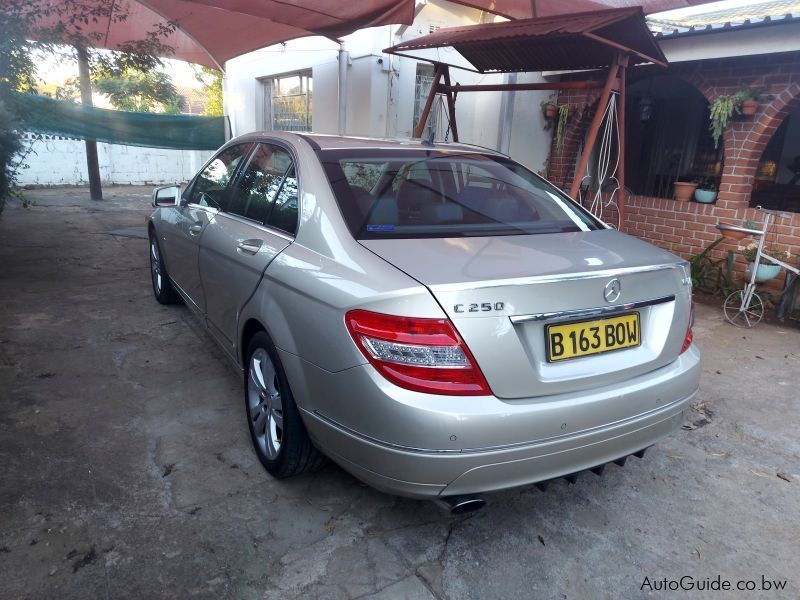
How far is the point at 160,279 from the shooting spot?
488 centimetres

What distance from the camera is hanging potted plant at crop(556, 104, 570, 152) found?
743 cm

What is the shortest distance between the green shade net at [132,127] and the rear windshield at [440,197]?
22.8 feet

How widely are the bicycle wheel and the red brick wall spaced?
1.82 feet

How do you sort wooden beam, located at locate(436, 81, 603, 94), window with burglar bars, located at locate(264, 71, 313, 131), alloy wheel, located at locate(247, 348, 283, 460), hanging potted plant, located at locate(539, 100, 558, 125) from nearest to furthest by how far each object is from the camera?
1. alloy wheel, located at locate(247, 348, 283, 460)
2. wooden beam, located at locate(436, 81, 603, 94)
3. hanging potted plant, located at locate(539, 100, 558, 125)
4. window with burglar bars, located at locate(264, 71, 313, 131)

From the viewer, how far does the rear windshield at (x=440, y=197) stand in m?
2.37

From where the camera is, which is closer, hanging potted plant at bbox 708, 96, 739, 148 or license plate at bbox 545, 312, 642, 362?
license plate at bbox 545, 312, 642, 362

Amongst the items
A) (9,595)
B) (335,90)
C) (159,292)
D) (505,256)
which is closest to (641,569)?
(505,256)

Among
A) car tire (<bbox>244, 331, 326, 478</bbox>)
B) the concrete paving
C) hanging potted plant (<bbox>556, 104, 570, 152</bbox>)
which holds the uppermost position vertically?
hanging potted plant (<bbox>556, 104, 570, 152</bbox>)

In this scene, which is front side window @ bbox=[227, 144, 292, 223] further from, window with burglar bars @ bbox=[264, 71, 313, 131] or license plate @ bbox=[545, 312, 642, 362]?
window with burglar bars @ bbox=[264, 71, 313, 131]

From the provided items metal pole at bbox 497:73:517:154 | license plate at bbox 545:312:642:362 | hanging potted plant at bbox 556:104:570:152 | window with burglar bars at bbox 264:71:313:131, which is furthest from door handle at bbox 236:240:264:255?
window with burglar bars at bbox 264:71:313:131

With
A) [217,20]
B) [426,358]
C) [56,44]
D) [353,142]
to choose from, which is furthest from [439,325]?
[217,20]

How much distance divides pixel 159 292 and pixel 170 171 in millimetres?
12474

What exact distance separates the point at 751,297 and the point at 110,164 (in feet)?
49.7

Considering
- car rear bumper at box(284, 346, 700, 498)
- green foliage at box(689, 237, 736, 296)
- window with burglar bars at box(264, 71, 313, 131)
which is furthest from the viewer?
window with burglar bars at box(264, 71, 313, 131)
